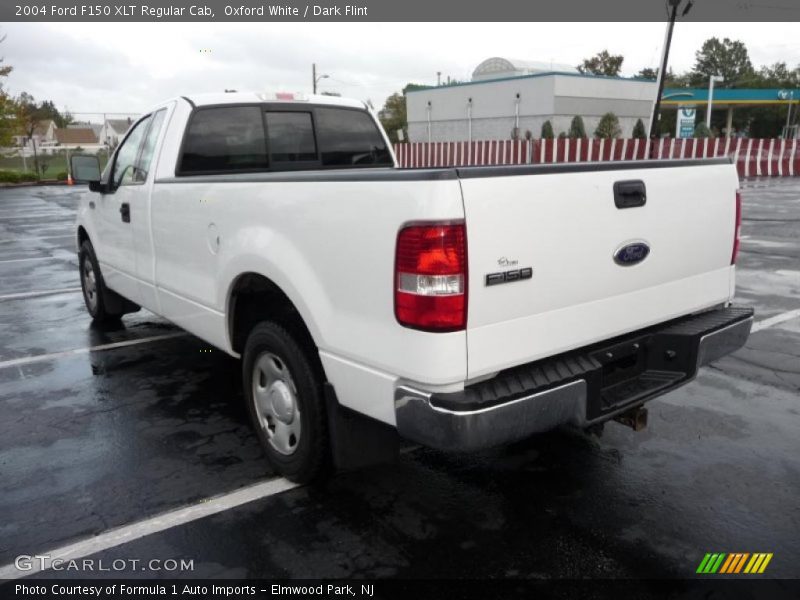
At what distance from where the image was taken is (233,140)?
15.9 ft

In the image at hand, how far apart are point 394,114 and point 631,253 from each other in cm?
8892

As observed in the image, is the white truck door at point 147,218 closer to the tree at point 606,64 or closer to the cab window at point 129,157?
the cab window at point 129,157

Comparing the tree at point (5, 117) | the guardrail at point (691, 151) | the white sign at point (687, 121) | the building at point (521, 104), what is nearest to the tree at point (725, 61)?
the building at point (521, 104)

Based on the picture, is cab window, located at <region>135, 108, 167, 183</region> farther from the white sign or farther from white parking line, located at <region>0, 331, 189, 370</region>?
the white sign

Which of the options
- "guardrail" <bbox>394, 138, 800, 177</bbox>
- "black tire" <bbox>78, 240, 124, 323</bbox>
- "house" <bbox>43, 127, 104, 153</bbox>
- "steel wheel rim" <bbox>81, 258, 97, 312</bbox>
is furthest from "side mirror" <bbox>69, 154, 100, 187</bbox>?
"house" <bbox>43, 127, 104, 153</bbox>

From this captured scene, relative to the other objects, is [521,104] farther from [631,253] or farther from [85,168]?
[631,253]

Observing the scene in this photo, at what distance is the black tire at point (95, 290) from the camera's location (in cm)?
635

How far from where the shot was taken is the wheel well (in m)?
3.25

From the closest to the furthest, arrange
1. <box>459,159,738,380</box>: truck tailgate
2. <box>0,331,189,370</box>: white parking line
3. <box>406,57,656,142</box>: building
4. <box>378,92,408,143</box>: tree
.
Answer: <box>459,159,738,380</box>: truck tailgate
<box>0,331,189,370</box>: white parking line
<box>406,57,656,142</box>: building
<box>378,92,408,143</box>: tree

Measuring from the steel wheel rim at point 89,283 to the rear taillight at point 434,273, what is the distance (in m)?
4.93

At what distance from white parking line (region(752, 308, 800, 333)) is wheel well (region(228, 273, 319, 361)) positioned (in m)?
4.53

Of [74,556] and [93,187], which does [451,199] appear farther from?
[93,187]

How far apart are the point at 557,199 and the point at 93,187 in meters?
4.37

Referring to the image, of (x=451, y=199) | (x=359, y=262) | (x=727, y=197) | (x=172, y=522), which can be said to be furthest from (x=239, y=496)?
(x=727, y=197)
